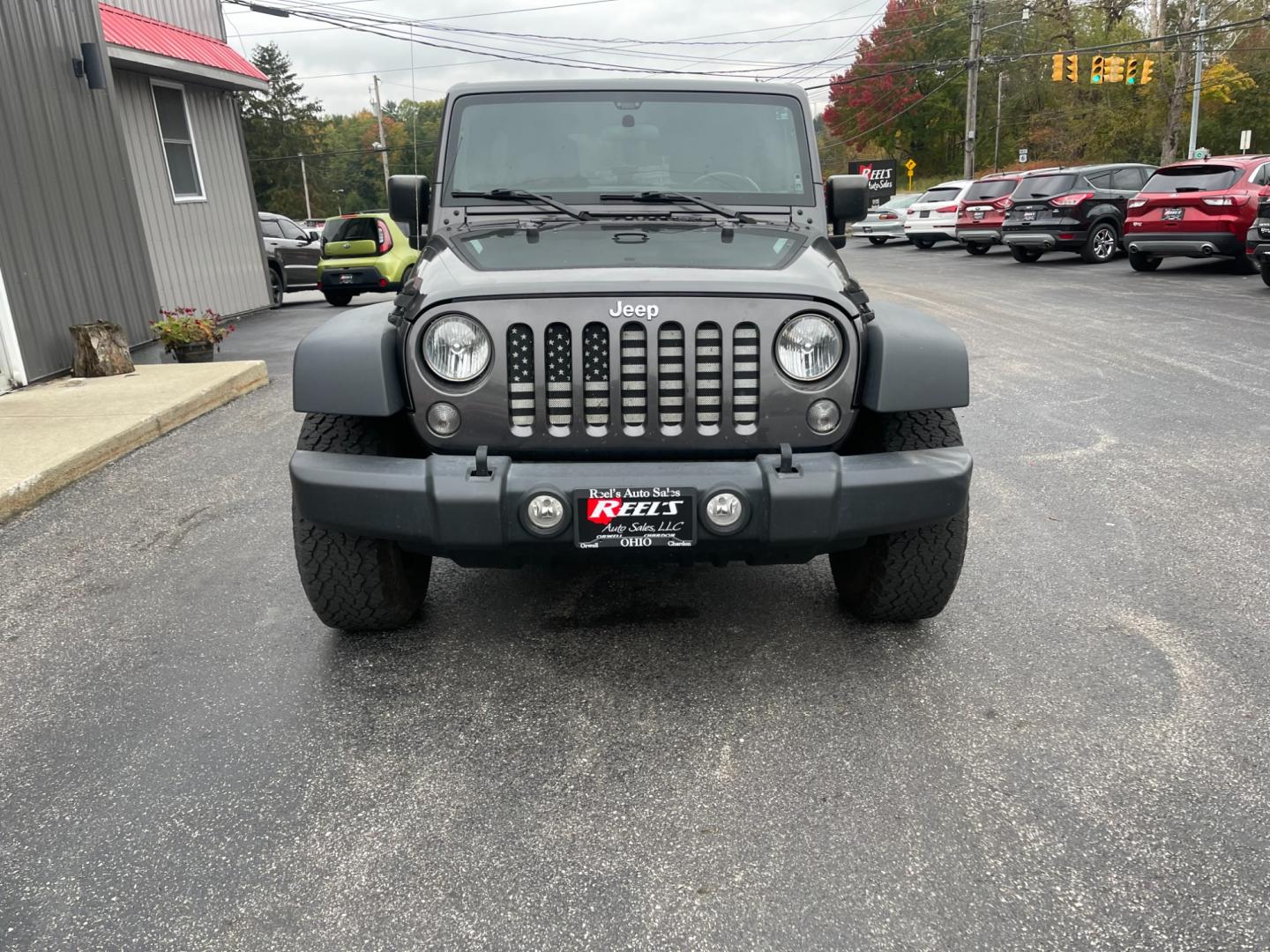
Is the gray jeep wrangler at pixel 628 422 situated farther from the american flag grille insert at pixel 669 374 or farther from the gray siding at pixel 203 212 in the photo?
the gray siding at pixel 203 212

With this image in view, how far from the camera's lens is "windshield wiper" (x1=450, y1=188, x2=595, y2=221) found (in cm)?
386

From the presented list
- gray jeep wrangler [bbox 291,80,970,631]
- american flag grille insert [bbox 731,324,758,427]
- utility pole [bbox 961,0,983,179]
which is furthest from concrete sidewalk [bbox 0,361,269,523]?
utility pole [bbox 961,0,983,179]

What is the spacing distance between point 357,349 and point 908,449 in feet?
5.55

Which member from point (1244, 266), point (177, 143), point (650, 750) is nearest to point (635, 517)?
point (650, 750)

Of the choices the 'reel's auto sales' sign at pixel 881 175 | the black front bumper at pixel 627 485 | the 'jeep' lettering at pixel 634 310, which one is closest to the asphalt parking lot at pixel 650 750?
the black front bumper at pixel 627 485

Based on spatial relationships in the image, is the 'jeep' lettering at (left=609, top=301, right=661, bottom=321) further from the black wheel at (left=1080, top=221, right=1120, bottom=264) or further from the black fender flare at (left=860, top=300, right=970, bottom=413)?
the black wheel at (left=1080, top=221, right=1120, bottom=264)

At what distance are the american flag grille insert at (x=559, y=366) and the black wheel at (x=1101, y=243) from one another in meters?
18.0

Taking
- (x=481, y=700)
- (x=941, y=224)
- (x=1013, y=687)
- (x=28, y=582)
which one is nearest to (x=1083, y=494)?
(x=1013, y=687)

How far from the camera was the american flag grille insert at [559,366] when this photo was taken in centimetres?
292

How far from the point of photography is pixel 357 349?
3018mm

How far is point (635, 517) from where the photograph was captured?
281 centimetres

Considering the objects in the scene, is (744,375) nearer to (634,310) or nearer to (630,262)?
(634,310)

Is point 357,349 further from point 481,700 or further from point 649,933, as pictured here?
point 649,933

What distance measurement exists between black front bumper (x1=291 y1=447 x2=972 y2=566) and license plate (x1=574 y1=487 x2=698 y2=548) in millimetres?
25
